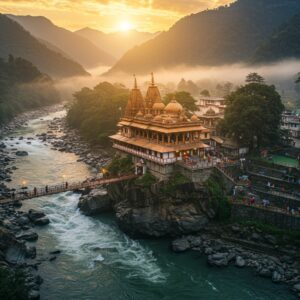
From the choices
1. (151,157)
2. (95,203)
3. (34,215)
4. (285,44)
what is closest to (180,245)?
(151,157)

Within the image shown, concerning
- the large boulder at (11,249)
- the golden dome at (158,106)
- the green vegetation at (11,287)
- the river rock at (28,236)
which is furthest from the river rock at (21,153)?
the green vegetation at (11,287)

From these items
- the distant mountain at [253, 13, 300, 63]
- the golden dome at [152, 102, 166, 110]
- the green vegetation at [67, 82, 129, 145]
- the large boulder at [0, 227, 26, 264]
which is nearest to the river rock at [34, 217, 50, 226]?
the large boulder at [0, 227, 26, 264]

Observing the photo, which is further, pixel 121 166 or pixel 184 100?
pixel 184 100

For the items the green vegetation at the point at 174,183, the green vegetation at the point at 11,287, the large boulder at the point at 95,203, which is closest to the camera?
the green vegetation at the point at 11,287

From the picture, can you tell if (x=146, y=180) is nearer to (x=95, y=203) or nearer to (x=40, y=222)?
(x=95, y=203)

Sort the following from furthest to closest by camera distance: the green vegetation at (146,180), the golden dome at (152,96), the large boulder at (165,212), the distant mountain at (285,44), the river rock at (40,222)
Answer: the distant mountain at (285,44) < the golden dome at (152,96) < the river rock at (40,222) < the green vegetation at (146,180) < the large boulder at (165,212)

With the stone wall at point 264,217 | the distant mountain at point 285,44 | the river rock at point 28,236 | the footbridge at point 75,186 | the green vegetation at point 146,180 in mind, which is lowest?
the river rock at point 28,236

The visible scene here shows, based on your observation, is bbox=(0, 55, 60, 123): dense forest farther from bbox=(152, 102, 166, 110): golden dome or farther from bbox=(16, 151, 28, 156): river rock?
bbox=(152, 102, 166, 110): golden dome

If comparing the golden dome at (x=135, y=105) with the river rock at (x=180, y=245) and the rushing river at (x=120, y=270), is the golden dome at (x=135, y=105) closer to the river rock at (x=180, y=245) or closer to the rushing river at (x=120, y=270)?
the rushing river at (x=120, y=270)

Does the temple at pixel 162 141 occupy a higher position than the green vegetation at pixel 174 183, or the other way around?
the temple at pixel 162 141
